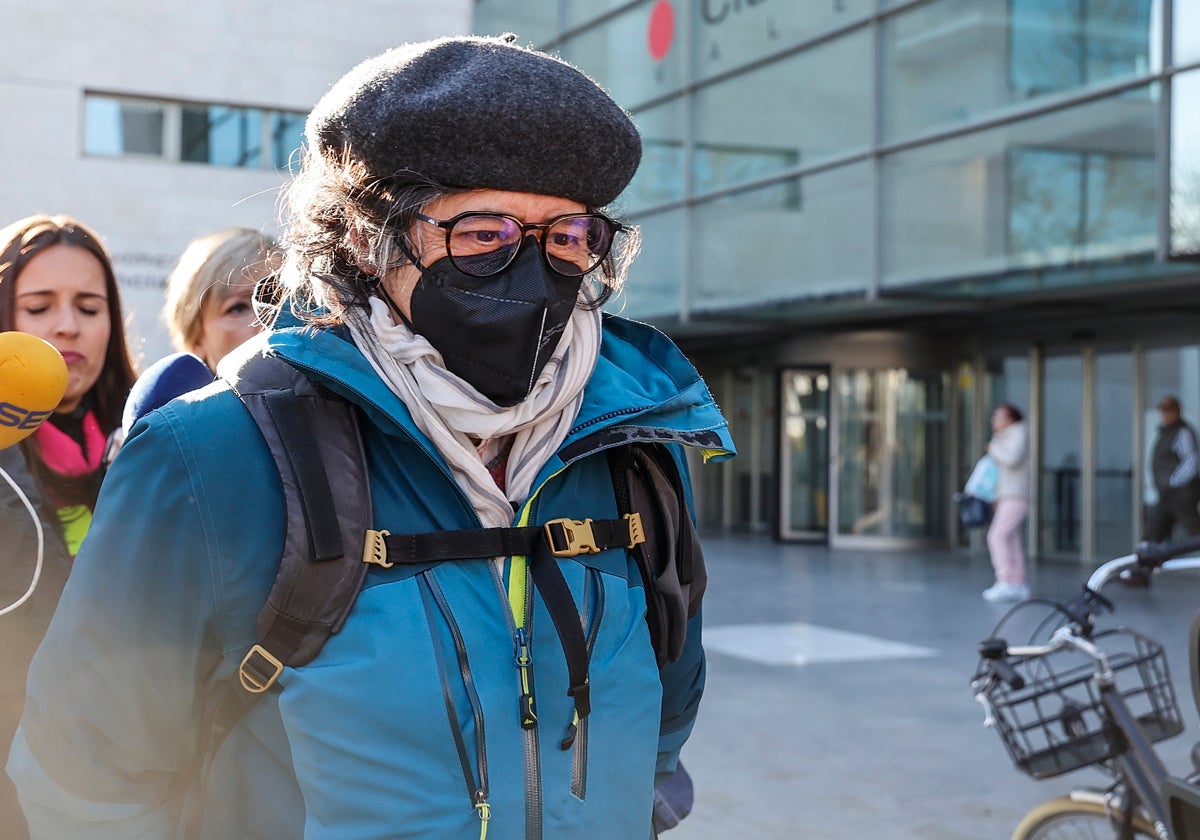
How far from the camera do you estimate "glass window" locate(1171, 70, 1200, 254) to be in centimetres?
990

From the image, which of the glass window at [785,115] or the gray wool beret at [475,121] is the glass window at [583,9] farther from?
the gray wool beret at [475,121]

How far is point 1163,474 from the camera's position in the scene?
39.6 feet

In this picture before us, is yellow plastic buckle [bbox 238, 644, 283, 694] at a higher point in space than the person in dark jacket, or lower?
higher

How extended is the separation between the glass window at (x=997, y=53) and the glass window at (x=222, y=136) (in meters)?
10.7

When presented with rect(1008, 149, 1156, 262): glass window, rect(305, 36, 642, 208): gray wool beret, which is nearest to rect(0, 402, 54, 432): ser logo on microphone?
rect(305, 36, 642, 208): gray wool beret

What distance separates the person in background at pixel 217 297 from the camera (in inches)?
116

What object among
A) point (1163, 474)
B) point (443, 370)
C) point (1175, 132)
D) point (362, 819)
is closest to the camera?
point (362, 819)

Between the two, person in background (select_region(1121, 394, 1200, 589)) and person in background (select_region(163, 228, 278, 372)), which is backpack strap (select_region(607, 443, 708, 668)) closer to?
person in background (select_region(163, 228, 278, 372))

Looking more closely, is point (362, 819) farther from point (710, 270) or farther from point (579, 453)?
point (710, 270)

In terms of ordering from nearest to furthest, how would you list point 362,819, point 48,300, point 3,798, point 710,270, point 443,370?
point 362,819, point 443,370, point 3,798, point 48,300, point 710,270

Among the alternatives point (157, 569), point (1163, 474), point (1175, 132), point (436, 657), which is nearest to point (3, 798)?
point (157, 569)

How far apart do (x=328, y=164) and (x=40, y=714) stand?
0.73 meters

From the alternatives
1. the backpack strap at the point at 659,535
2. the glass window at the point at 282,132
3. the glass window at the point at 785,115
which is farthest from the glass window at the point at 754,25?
the backpack strap at the point at 659,535

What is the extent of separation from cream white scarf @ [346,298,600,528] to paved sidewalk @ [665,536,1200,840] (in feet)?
10.8
